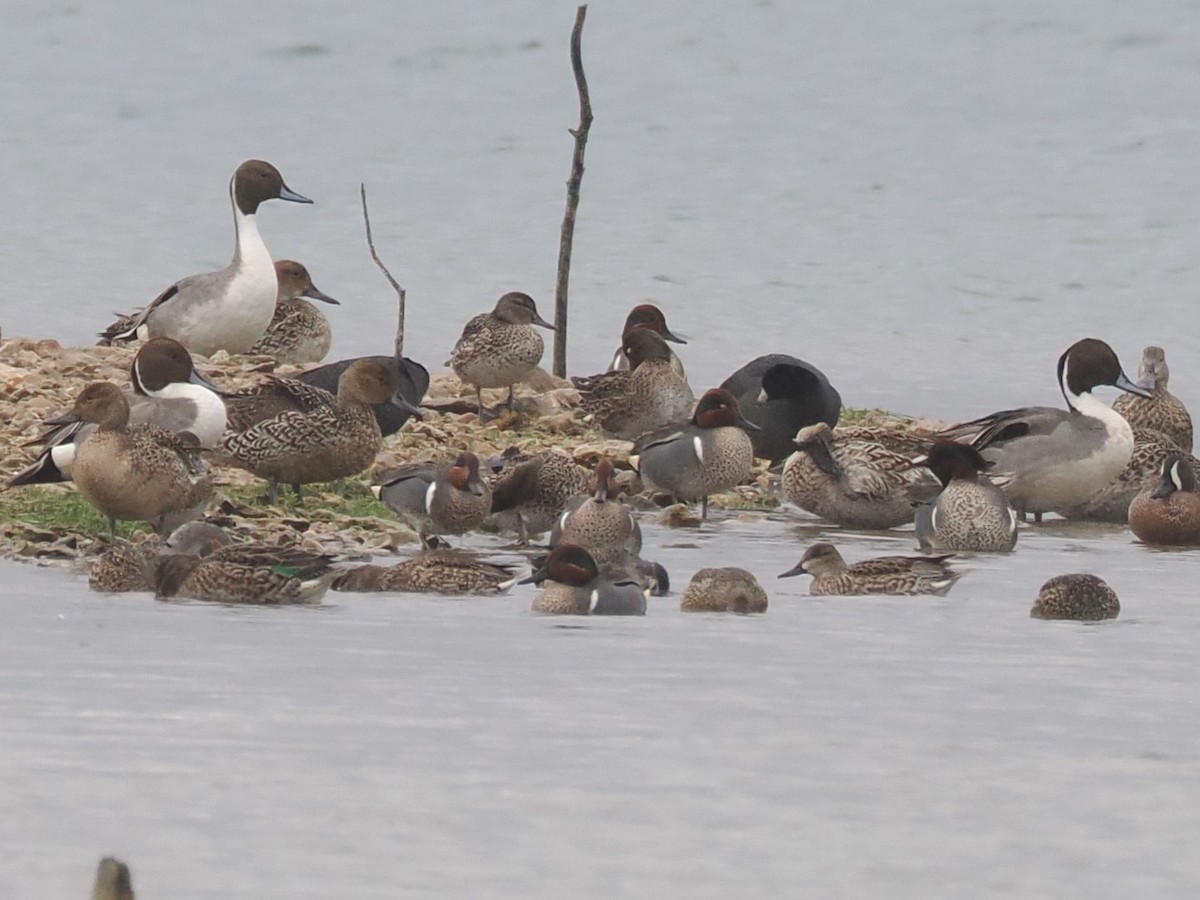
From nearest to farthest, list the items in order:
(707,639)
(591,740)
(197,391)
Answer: (591,740) → (707,639) → (197,391)

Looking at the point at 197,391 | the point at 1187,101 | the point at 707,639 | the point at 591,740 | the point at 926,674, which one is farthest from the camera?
the point at 1187,101

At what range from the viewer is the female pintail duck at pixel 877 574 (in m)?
10.6

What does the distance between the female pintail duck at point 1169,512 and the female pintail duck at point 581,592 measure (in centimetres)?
350

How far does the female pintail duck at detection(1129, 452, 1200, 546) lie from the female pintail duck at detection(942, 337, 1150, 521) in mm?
659

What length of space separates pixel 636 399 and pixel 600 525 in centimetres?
369

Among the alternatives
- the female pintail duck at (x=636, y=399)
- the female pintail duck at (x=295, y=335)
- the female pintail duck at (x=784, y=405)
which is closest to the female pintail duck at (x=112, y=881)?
the female pintail duck at (x=636, y=399)

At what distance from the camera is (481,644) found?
9.23 metres

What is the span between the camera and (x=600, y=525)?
11406mm

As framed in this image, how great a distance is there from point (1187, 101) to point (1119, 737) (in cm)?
2268

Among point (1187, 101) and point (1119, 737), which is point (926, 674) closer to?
point (1119, 737)

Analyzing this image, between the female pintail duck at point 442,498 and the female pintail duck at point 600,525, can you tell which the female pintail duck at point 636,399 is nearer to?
the female pintail duck at point 442,498

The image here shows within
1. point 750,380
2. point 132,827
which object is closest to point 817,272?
point 750,380

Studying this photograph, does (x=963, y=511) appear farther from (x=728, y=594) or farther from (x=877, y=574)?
(x=728, y=594)

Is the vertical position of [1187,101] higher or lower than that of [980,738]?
higher
